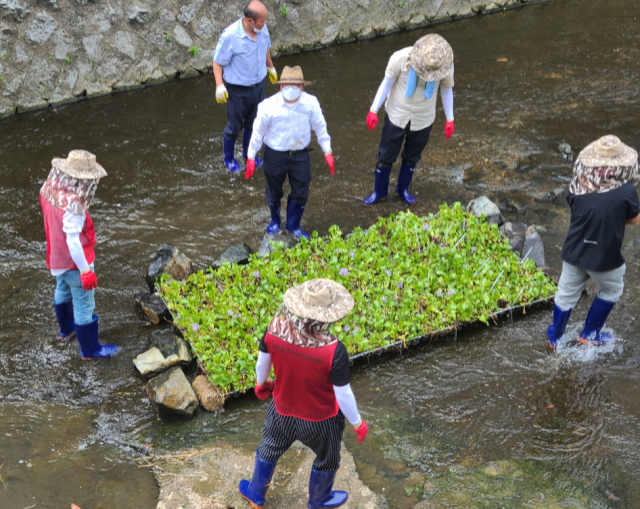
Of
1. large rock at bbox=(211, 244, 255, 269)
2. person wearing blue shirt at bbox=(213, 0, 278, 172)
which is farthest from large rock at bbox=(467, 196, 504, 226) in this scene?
person wearing blue shirt at bbox=(213, 0, 278, 172)

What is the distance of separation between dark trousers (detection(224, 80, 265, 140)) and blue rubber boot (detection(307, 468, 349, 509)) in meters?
4.44

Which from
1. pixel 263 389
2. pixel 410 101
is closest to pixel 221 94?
pixel 410 101

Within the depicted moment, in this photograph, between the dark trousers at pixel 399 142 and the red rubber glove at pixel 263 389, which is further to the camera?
the dark trousers at pixel 399 142

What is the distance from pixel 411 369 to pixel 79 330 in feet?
8.30

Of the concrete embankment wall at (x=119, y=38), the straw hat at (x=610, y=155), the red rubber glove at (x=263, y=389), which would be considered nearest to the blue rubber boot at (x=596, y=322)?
the straw hat at (x=610, y=155)

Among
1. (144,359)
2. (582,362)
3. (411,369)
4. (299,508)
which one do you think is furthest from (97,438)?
(582,362)

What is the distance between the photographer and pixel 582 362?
475 cm

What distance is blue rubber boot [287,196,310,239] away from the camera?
20.3ft

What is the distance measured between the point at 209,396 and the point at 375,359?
1.31 metres

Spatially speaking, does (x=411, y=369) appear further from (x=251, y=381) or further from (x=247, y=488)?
(x=247, y=488)

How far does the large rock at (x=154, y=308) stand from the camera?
17.0 ft

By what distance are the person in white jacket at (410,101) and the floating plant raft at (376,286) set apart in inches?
27.2

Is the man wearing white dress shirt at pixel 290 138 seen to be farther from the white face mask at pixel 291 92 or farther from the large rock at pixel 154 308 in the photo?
the large rock at pixel 154 308

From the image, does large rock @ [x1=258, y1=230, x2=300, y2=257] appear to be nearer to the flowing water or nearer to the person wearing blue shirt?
the flowing water
